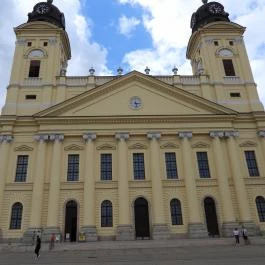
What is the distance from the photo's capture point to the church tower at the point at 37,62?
33.7 m

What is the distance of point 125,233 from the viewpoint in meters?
27.9

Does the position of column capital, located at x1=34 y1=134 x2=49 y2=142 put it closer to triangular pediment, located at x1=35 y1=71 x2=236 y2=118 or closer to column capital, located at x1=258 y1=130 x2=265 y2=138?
triangular pediment, located at x1=35 y1=71 x2=236 y2=118

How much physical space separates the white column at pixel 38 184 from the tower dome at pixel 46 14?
15.5 metres

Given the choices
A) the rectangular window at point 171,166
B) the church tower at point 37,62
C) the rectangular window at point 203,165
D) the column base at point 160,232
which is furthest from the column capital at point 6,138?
the rectangular window at point 203,165

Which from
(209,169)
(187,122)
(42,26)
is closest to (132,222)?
(209,169)

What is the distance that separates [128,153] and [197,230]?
29.9ft

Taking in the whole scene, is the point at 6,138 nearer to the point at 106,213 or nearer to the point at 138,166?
the point at 106,213

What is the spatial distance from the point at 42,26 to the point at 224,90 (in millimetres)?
21027

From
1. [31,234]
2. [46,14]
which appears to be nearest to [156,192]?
[31,234]

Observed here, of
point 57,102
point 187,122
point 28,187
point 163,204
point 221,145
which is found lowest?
point 163,204

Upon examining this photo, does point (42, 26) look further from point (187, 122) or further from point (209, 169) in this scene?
point (209, 169)

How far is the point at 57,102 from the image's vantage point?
3347 centimetres

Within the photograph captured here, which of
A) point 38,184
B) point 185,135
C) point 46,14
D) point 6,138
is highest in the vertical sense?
point 46,14

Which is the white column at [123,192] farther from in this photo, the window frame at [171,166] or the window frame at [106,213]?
the window frame at [171,166]
